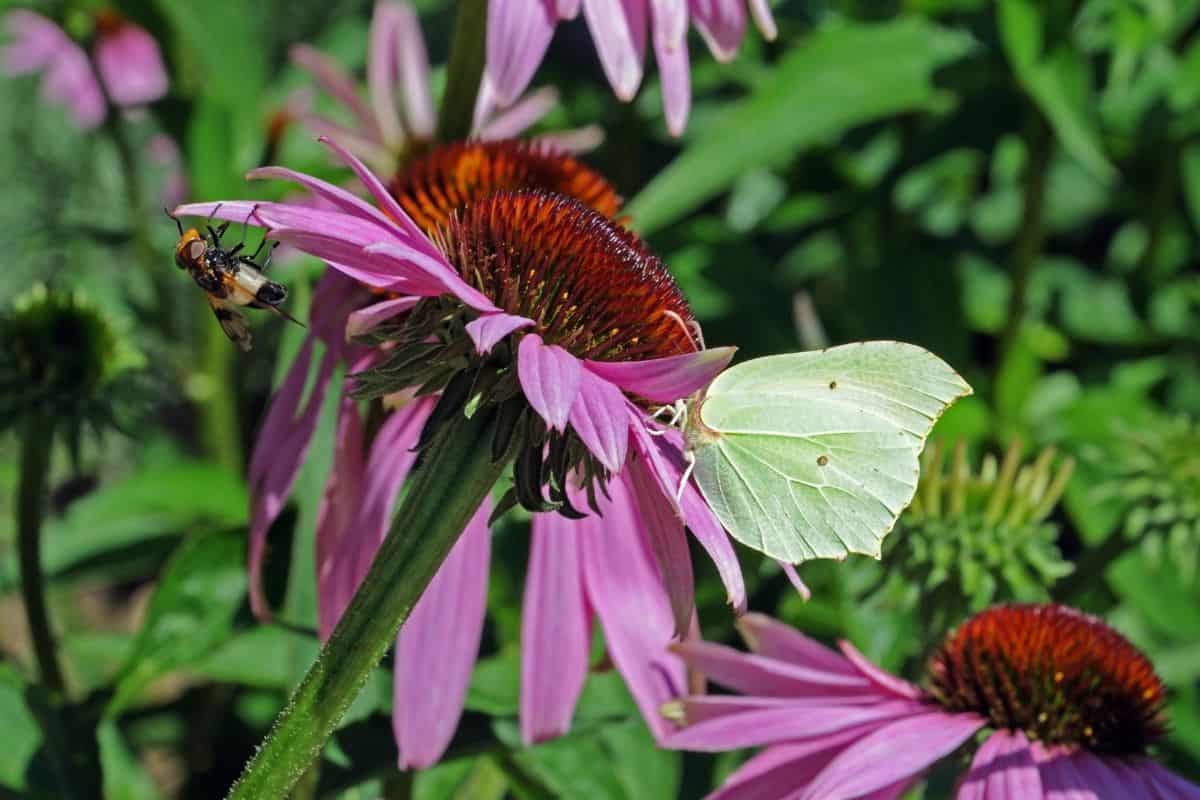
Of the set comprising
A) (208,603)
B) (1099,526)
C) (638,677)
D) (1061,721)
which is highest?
(208,603)

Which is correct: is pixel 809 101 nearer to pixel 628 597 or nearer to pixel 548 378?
pixel 628 597

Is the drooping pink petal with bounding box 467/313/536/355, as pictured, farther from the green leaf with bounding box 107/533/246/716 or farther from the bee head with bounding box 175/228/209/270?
the green leaf with bounding box 107/533/246/716

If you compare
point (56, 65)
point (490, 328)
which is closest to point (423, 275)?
point (490, 328)

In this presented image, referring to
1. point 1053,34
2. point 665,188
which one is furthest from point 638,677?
point 1053,34

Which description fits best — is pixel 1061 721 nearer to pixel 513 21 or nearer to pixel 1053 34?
pixel 513 21

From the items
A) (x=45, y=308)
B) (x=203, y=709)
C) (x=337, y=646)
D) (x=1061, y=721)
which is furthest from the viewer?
(x=203, y=709)

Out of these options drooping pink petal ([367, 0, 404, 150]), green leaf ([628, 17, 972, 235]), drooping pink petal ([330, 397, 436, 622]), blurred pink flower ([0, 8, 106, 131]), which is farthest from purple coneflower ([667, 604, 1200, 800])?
blurred pink flower ([0, 8, 106, 131])

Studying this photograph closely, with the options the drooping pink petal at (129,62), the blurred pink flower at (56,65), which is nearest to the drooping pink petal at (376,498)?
the drooping pink petal at (129,62)
